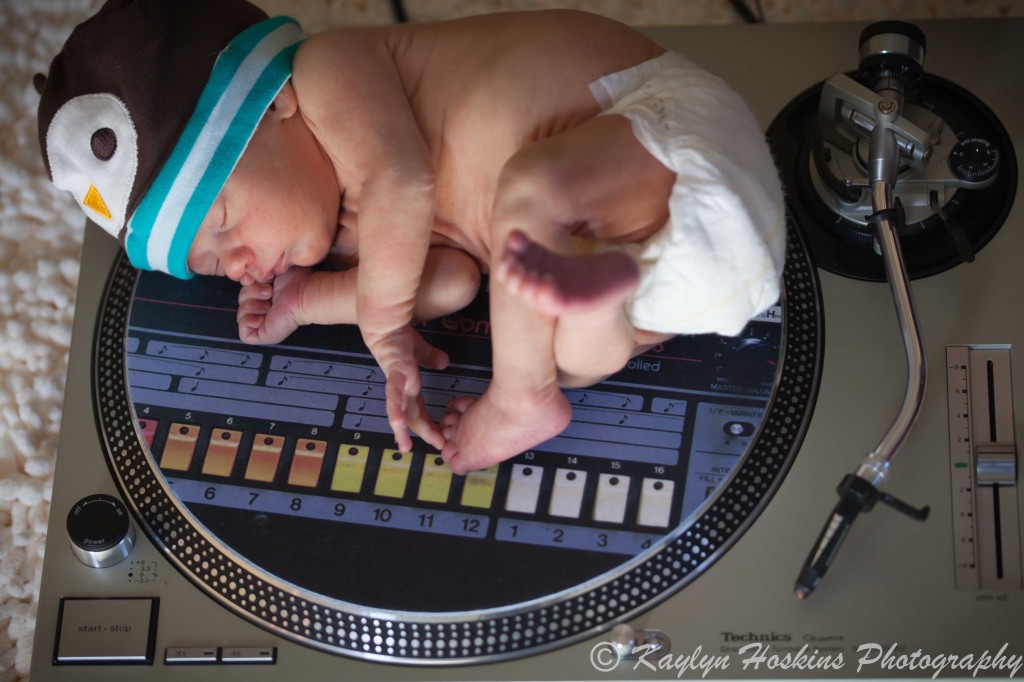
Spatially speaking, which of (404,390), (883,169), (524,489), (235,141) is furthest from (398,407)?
(883,169)

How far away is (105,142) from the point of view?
2.82 ft

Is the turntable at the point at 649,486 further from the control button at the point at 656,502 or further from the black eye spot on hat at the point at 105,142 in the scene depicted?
the black eye spot on hat at the point at 105,142

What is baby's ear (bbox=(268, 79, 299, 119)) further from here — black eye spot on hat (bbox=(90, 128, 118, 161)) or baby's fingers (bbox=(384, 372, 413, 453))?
baby's fingers (bbox=(384, 372, 413, 453))

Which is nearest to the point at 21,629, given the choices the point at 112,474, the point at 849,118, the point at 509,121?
the point at 112,474

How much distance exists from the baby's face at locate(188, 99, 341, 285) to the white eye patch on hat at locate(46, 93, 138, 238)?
7 centimetres

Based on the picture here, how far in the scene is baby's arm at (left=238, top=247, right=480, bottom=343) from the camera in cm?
93

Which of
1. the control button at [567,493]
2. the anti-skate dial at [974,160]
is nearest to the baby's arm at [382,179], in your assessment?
the control button at [567,493]

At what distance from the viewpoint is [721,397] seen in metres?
0.91

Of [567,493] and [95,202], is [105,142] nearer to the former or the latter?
[95,202]

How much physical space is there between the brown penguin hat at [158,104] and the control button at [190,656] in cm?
34

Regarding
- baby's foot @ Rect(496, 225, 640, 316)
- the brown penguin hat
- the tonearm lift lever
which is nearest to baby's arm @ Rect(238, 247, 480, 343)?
the brown penguin hat

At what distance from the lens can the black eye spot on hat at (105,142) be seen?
859mm

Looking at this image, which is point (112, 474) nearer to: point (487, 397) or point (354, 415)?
point (354, 415)

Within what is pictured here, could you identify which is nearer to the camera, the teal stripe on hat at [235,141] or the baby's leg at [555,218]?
the baby's leg at [555,218]
